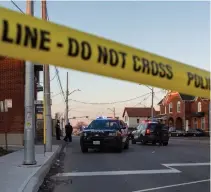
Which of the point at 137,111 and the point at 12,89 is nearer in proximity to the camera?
the point at 12,89

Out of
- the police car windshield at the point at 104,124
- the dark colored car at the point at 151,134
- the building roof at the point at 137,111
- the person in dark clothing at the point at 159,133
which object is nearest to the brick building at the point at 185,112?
the building roof at the point at 137,111

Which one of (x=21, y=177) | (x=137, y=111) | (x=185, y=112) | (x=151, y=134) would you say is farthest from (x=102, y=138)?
(x=137, y=111)

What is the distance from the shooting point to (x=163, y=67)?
353 centimetres

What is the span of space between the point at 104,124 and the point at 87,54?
17.0 meters

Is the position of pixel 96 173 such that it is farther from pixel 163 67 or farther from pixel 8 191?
pixel 163 67

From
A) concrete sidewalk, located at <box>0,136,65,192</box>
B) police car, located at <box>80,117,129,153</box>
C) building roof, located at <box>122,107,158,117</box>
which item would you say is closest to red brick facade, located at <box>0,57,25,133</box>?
police car, located at <box>80,117,129,153</box>

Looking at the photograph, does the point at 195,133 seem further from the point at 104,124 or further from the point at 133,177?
the point at 133,177

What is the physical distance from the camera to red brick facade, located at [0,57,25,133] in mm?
24938

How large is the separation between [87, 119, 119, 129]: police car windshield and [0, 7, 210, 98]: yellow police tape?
15.9m

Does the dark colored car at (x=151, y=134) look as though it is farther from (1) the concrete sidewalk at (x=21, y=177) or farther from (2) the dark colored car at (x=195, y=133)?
(2) the dark colored car at (x=195, y=133)

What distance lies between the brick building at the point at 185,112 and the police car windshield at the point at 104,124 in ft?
136

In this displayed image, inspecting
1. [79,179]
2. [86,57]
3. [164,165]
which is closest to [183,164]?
[164,165]

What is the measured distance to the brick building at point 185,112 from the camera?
6259cm

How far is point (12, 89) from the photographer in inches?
997
